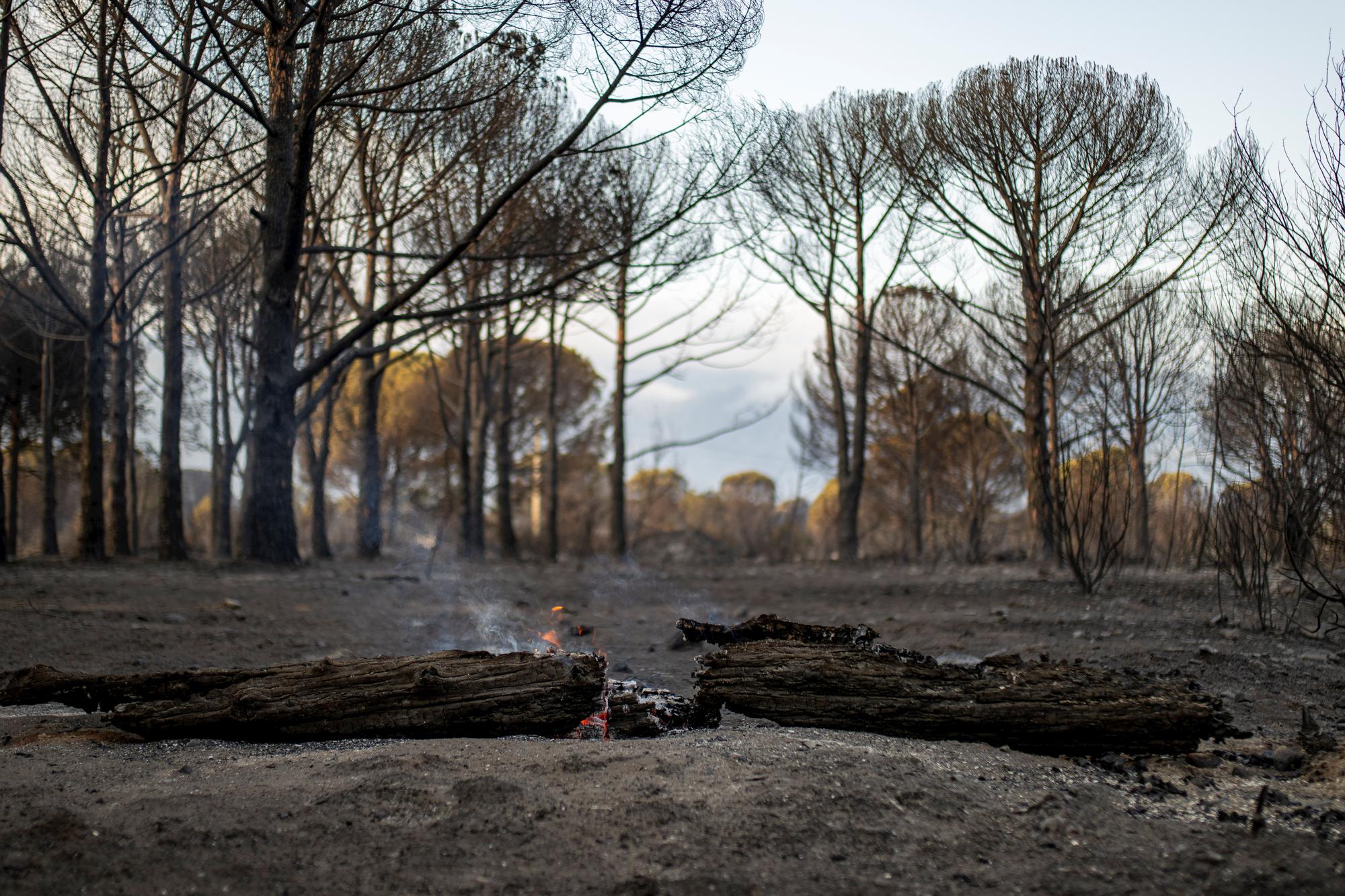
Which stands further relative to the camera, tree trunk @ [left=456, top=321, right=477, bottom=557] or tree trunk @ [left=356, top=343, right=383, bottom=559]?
tree trunk @ [left=456, top=321, right=477, bottom=557]

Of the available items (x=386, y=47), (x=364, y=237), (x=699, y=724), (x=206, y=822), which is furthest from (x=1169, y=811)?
(x=364, y=237)

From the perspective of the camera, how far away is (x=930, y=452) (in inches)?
1046

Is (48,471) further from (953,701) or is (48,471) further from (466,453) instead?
(953,701)

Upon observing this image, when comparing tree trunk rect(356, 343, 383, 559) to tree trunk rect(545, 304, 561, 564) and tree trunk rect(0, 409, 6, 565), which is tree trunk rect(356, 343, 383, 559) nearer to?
tree trunk rect(545, 304, 561, 564)

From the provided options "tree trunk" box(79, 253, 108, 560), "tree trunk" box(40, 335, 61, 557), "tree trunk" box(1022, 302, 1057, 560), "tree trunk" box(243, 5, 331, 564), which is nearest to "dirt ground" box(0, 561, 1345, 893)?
"tree trunk" box(243, 5, 331, 564)

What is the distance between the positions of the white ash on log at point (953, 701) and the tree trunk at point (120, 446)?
12080mm

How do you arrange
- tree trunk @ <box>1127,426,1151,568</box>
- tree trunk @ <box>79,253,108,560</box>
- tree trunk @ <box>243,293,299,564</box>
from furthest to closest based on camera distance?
tree trunk @ <box>79,253,108,560</box> → tree trunk @ <box>243,293,299,564</box> → tree trunk @ <box>1127,426,1151,568</box>

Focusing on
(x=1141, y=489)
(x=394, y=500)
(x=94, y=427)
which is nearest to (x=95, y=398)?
(x=94, y=427)

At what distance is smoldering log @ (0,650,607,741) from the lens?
326 cm

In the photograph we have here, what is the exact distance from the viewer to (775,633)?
4.18m

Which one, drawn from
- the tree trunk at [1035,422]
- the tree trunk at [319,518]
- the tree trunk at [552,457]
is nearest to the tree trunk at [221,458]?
the tree trunk at [319,518]

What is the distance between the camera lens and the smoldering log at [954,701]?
3.20 m

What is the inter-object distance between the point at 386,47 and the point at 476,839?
28.1 ft

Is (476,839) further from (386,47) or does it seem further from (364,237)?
(364,237)
